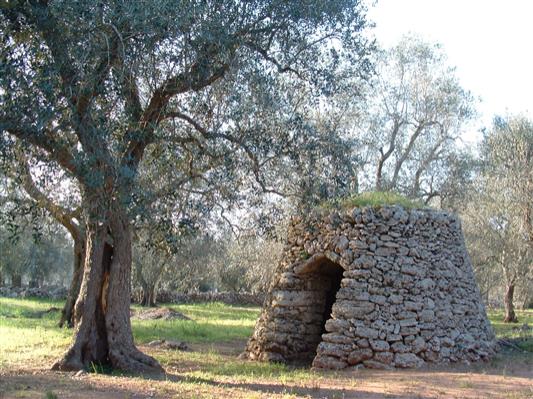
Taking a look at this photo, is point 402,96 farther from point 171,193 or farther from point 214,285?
point 214,285

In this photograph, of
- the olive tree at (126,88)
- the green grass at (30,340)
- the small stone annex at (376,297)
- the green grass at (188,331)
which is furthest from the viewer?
the green grass at (188,331)

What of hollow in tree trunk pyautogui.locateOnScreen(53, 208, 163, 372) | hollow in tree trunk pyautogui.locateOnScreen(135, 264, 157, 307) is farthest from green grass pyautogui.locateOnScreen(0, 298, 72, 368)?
hollow in tree trunk pyautogui.locateOnScreen(135, 264, 157, 307)

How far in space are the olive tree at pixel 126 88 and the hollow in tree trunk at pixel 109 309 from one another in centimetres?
2

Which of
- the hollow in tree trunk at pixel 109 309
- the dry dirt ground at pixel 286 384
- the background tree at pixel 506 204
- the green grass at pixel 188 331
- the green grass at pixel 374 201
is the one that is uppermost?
the background tree at pixel 506 204

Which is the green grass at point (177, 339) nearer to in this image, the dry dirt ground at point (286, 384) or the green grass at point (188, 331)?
the green grass at point (188, 331)

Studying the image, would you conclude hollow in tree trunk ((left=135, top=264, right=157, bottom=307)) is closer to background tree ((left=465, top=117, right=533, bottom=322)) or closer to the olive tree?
background tree ((left=465, top=117, right=533, bottom=322))

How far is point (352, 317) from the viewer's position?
11.8 m

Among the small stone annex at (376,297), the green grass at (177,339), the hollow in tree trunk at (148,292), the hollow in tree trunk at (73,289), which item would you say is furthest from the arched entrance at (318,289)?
the hollow in tree trunk at (148,292)

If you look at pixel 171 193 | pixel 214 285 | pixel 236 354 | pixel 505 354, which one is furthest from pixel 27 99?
pixel 214 285

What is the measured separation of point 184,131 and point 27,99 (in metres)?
4.03

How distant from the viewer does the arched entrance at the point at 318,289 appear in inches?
521

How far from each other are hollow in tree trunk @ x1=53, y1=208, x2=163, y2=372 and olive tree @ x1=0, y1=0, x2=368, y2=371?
0.8 inches

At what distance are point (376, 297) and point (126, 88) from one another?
662 cm

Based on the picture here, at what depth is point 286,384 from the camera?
31.0 ft
